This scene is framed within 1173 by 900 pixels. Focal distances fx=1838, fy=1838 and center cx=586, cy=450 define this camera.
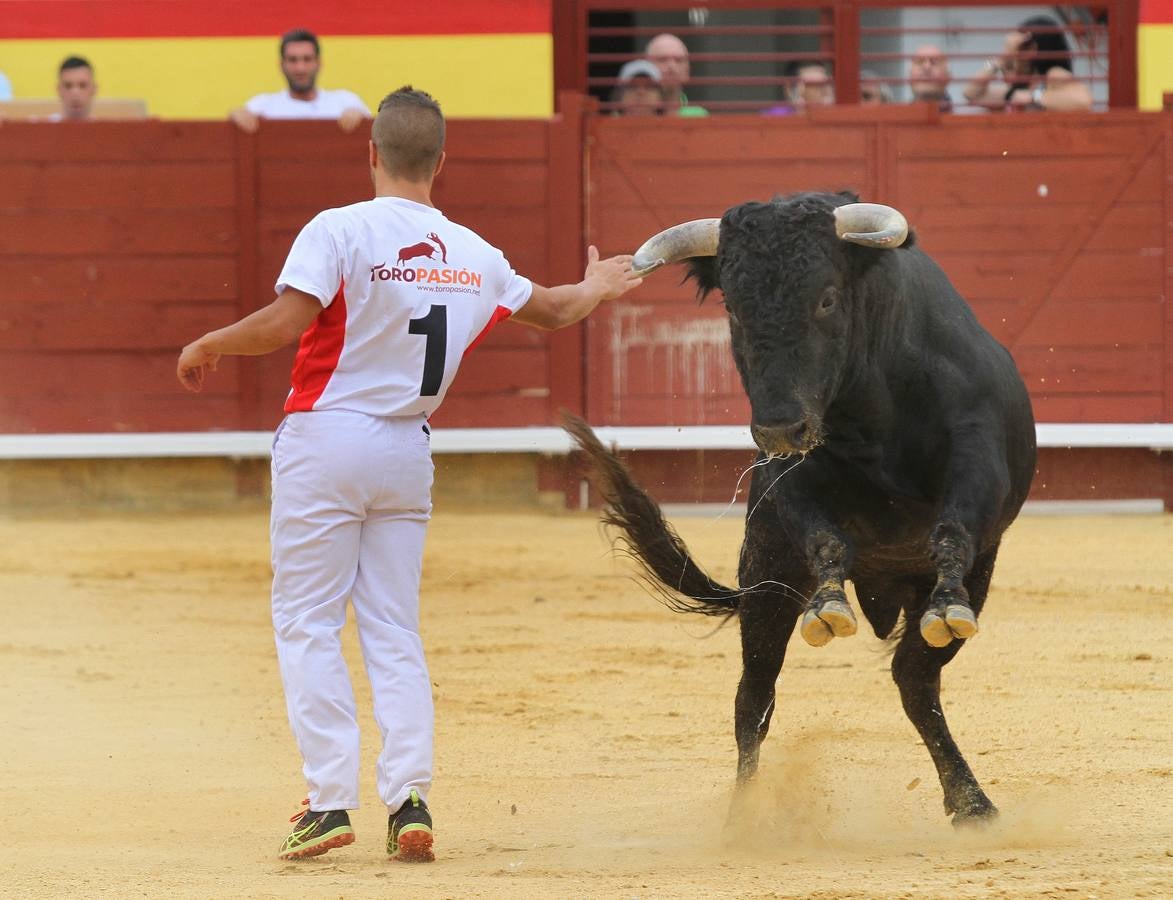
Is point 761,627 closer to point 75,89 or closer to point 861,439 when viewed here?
point 861,439

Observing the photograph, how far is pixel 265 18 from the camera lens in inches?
401

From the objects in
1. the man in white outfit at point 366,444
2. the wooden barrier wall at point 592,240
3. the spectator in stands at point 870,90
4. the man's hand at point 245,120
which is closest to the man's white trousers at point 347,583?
the man in white outfit at point 366,444

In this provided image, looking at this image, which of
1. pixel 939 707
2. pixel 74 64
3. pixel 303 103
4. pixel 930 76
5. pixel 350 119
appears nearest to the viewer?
pixel 939 707

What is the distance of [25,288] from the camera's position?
9711 millimetres

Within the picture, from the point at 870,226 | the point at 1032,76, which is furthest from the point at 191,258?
the point at 870,226

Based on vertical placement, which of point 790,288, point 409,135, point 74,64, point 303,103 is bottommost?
point 790,288

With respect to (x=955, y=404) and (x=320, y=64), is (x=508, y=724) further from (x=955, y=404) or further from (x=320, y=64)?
(x=320, y=64)

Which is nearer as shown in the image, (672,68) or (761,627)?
(761,627)

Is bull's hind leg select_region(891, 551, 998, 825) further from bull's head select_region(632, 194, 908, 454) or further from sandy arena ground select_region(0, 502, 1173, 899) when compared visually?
bull's head select_region(632, 194, 908, 454)

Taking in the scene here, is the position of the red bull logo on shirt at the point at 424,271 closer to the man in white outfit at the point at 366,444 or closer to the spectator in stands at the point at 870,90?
the man in white outfit at the point at 366,444

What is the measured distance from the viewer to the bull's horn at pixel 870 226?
12.4ft

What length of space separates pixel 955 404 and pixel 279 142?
634 cm

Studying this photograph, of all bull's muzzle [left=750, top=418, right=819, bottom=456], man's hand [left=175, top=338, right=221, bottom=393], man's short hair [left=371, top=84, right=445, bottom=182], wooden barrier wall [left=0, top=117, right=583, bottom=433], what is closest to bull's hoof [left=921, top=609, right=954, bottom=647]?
bull's muzzle [left=750, top=418, right=819, bottom=456]

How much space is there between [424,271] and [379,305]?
11 centimetres
